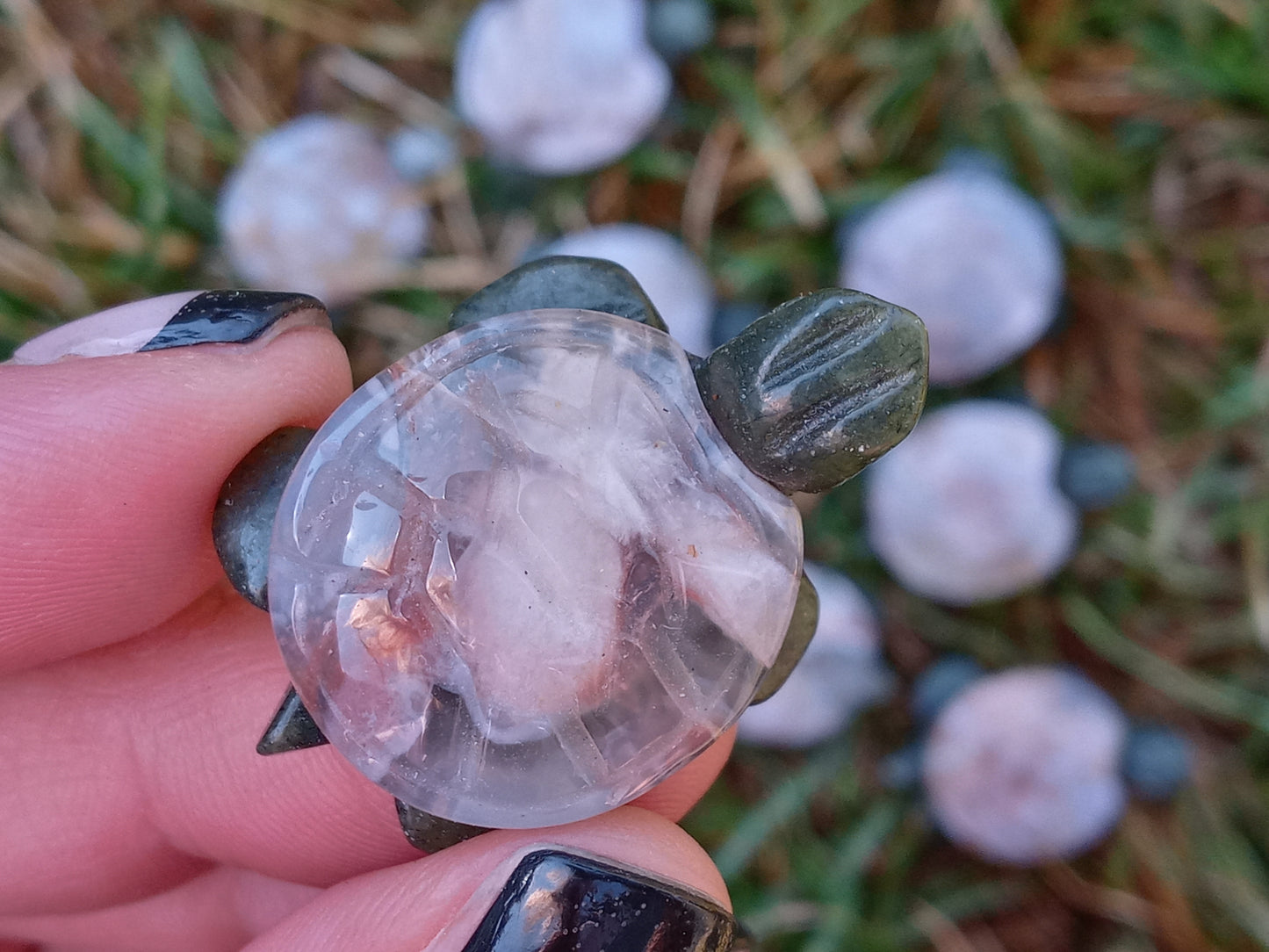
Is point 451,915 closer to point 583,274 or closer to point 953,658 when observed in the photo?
point 583,274

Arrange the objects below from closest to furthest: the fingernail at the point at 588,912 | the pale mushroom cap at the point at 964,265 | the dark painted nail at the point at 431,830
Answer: the fingernail at the point at 588,912 < the dark painted nail at the point at 431,830 < the pale mushroom cap at the point at 964,265

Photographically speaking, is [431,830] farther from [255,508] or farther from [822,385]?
[822,385]

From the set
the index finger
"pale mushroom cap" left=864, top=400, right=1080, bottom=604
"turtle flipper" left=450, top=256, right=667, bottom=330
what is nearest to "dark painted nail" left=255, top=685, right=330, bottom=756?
the index finger

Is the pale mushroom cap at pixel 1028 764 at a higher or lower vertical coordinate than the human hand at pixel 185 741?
lower

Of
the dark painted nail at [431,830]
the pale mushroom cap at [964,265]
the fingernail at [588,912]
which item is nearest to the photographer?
the fingernail at [588,912]

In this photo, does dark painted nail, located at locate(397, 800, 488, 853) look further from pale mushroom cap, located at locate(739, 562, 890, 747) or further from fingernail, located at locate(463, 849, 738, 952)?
pale mushroom cap, located at locate(739, 562, 890, 747)

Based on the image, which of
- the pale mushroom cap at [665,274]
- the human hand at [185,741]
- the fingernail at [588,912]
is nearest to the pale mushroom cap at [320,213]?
the pale mushroom cap at [665,274]

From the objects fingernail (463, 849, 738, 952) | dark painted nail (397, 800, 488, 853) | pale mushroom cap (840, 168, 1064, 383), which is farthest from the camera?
pale mushroom cap (840, 168, 1064, 383)

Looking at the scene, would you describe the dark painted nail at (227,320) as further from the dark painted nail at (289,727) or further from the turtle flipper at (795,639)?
the turtle flipper at (795,639)
